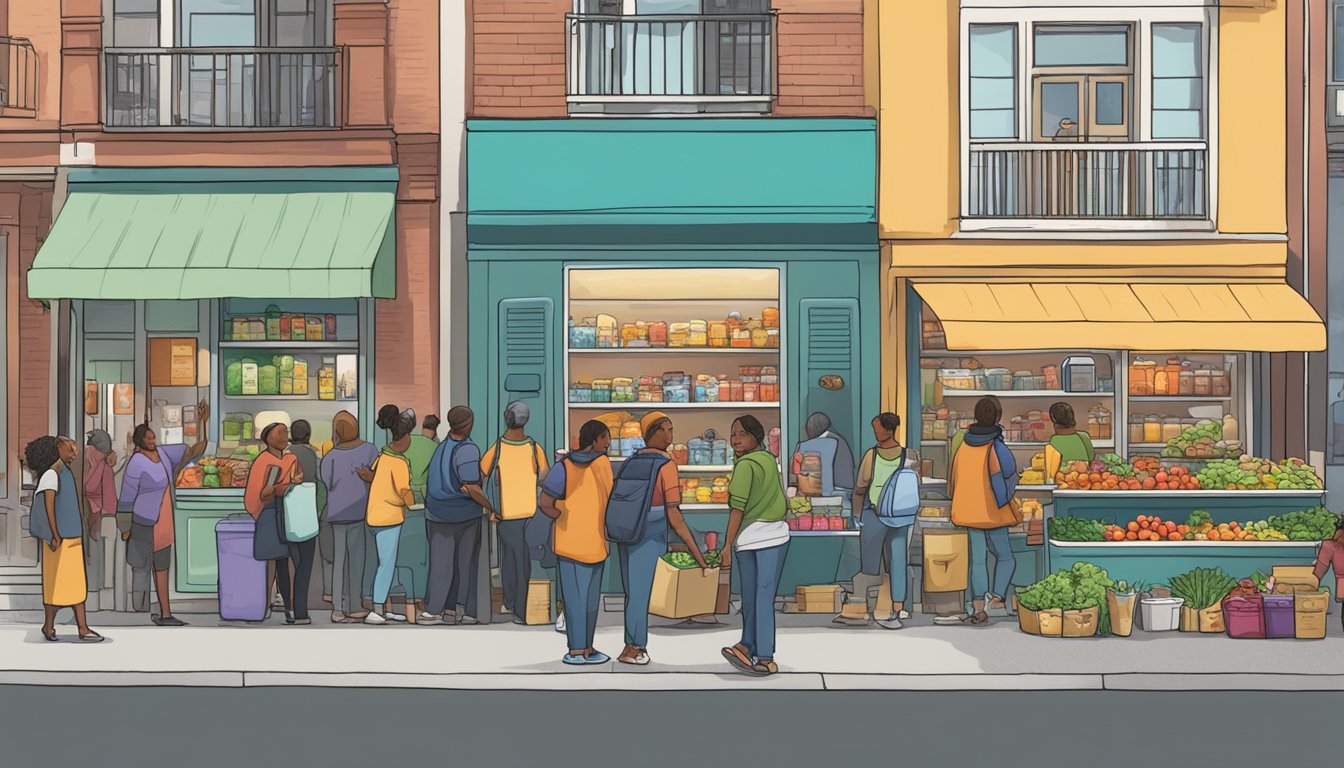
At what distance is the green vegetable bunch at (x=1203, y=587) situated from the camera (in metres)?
14.2

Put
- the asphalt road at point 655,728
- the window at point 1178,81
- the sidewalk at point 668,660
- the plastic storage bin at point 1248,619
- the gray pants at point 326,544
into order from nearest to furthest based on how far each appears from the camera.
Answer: the asphalt road at point 655,728, the sidewalk at point 668,660, the plastic storage bin at point 1248,619, the gray pants at point 326,544, the window at point 1178,81

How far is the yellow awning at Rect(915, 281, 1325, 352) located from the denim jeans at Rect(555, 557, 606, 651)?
5.16 metres

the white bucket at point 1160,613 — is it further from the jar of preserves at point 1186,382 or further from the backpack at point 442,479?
the backpack at point 442,479

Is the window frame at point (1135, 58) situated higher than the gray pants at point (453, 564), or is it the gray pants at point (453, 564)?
the window frame at point (1135, 58)

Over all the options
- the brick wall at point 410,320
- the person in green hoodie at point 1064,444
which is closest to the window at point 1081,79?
the person in green hoodie at point 1064,444

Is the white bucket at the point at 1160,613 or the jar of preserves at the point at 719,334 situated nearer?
the white bucket at the point at 1160,613

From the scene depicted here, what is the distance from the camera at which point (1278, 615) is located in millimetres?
13922

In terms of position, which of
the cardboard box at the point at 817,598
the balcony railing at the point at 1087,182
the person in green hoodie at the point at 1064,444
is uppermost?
the balcony railing at the point at 1087,182

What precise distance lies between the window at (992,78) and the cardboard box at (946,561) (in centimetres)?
477

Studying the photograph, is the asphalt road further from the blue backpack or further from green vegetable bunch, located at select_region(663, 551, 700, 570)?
the blue backpack

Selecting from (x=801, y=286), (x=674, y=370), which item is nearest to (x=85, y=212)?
(x=674, y=370)

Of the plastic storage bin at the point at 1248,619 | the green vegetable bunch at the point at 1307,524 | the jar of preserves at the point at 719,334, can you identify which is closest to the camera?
the plastic storage bin at the point at 1248,619

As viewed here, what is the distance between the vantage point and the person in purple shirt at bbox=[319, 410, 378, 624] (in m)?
14.9

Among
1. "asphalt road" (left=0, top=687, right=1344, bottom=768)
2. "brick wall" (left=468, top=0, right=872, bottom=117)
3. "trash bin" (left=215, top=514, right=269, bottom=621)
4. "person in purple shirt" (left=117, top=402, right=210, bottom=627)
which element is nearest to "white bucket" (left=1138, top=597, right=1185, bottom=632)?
"asphalt road" (left=0, top=687, right=1344, bottom=768)
